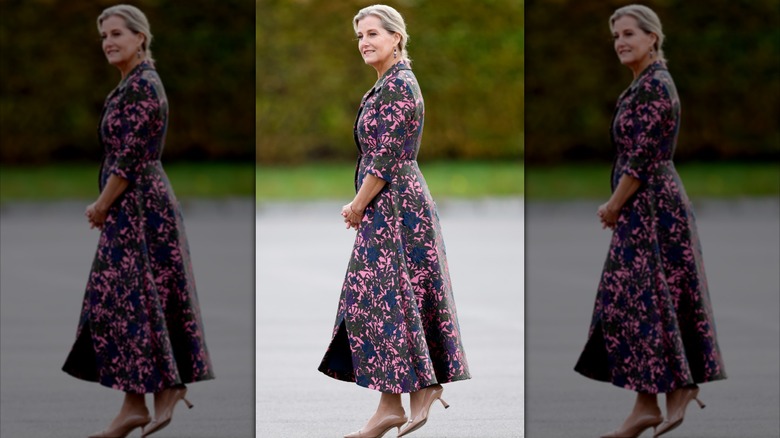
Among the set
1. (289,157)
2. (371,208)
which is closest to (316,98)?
(289,157)

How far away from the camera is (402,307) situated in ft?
18.1

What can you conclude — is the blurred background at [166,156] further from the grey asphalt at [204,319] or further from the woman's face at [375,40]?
the woman's face at [375,40]

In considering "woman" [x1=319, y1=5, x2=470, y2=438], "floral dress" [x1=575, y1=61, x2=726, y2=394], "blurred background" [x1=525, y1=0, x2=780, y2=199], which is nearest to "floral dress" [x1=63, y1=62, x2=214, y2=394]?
"woman" [x1=319, y1=5, x2=470, y2=438]

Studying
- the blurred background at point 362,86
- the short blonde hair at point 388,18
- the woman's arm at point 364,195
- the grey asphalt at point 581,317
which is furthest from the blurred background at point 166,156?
the blurred background at point 362,86

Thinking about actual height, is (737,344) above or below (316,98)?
below

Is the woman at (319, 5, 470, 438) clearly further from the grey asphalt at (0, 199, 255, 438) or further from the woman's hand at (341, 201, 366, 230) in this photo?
the grey asphalt at (0, 199, 255, 438)

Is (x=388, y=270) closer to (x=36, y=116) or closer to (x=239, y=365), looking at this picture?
(x=239, y=365)

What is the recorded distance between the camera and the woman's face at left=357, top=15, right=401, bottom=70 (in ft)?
18.0

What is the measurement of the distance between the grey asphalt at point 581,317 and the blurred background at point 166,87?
106 cm

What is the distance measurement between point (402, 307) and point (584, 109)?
4.45 feet

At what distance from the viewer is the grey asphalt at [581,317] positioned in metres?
4.51

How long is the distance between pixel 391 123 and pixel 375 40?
35 cm

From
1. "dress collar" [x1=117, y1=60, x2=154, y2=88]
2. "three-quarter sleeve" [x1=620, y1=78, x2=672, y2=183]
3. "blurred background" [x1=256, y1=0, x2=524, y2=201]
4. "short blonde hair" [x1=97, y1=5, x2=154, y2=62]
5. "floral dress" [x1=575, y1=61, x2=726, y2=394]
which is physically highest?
"blurred background" [x1=256, y1=0, x2=524, y2=201]

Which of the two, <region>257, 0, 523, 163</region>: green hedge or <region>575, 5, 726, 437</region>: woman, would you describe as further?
<region>257, 0, 523, 163</region>: green hedge
